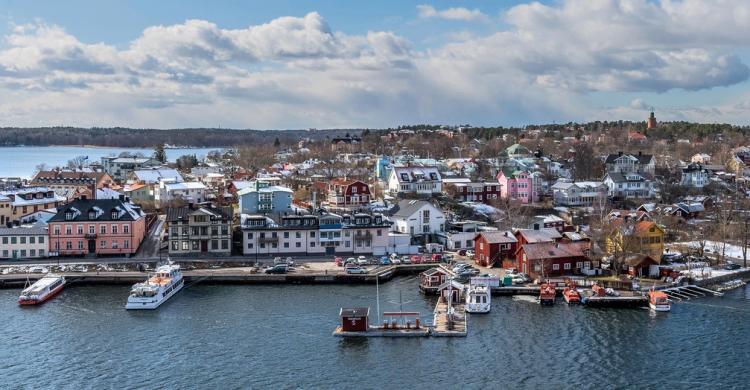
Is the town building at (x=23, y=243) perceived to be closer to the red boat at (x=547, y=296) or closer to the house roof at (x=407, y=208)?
the house roof at (x=407, y=208)

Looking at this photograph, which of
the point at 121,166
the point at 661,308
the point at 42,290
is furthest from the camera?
the point at 121,166

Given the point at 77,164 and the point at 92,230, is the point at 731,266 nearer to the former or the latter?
the point at 92,230

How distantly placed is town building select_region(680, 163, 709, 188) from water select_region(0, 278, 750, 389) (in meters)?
37.3

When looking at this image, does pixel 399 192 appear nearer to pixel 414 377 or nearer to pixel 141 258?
pixel 141 258

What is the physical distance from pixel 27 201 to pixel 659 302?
1433 inches

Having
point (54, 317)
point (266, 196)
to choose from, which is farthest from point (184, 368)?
point (266, 196)

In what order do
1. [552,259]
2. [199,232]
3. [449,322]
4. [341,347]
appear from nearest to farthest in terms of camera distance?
[341,347] < [449,322] < [552,259] < [199,232]

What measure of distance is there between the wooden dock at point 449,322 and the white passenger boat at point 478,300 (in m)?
0.34

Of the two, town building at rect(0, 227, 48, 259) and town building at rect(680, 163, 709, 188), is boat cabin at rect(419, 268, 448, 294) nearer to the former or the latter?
town building at rect(0, 227, 48, 259)

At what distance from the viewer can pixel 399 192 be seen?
55.9 metres

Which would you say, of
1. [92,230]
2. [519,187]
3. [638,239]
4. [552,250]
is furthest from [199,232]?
[519,187]

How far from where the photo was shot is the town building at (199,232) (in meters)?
37.4

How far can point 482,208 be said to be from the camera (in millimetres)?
52125

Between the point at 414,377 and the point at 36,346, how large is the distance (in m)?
12.6
